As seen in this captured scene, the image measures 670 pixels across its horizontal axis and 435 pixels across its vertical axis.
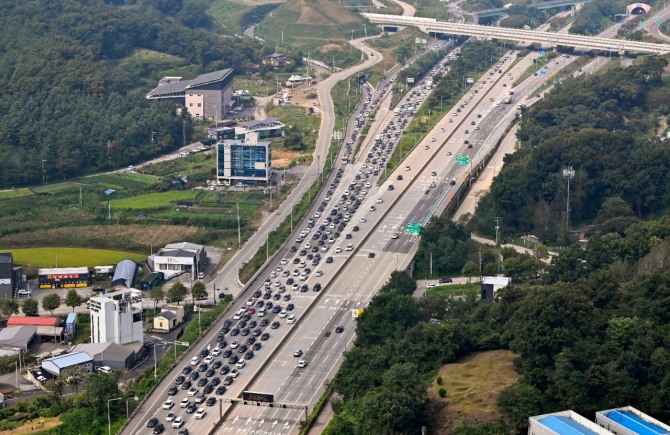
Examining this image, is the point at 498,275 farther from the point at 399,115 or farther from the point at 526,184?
the point at 399,115

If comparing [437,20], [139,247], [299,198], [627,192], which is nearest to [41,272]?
[139,247]

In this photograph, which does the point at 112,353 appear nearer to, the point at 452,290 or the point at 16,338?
the point at 16,338

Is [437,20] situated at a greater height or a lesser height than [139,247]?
greater

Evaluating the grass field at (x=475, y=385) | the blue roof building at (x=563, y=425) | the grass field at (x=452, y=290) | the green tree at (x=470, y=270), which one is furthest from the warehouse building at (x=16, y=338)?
the blue roof building at (x=563, y=425)

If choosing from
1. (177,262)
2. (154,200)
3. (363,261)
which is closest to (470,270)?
(363,261)

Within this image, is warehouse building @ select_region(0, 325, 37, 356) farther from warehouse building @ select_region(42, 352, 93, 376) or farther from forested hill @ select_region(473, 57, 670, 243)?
forested hill @ select_region(473, 57, 670, 243)

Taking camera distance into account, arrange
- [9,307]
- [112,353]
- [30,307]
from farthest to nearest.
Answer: [9,307]
[30,307]
[112,353]
